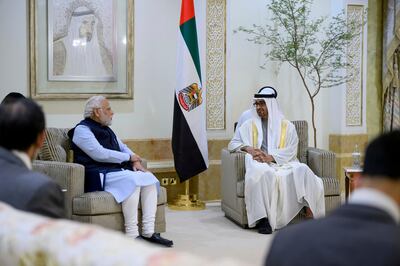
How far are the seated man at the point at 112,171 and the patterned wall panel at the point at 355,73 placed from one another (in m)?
3.17

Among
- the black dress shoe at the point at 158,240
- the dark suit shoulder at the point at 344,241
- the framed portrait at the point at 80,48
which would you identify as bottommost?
the black dress shoe at the point at 158,240

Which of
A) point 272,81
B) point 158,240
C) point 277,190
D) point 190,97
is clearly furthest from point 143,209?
point 272,81

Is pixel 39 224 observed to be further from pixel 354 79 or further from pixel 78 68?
pixel 354 79

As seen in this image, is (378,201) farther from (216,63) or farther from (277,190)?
(216,63)

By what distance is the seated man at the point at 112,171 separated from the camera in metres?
4.90

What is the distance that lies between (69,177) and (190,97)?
193 cm

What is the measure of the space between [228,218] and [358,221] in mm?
4828

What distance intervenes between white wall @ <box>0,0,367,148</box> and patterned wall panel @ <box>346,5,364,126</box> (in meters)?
0.11

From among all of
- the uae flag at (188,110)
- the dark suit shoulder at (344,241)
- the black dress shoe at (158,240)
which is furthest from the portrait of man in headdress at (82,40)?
the dark suit shoulder at (344,241)

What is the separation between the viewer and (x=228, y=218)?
612 centimetres

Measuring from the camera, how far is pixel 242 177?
578cm

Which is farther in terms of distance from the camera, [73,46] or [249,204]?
[73,46]

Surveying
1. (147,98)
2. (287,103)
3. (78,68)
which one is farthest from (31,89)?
(287,103)

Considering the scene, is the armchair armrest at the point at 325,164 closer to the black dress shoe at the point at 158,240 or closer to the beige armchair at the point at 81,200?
the black dress shoe at the point at 158,240
